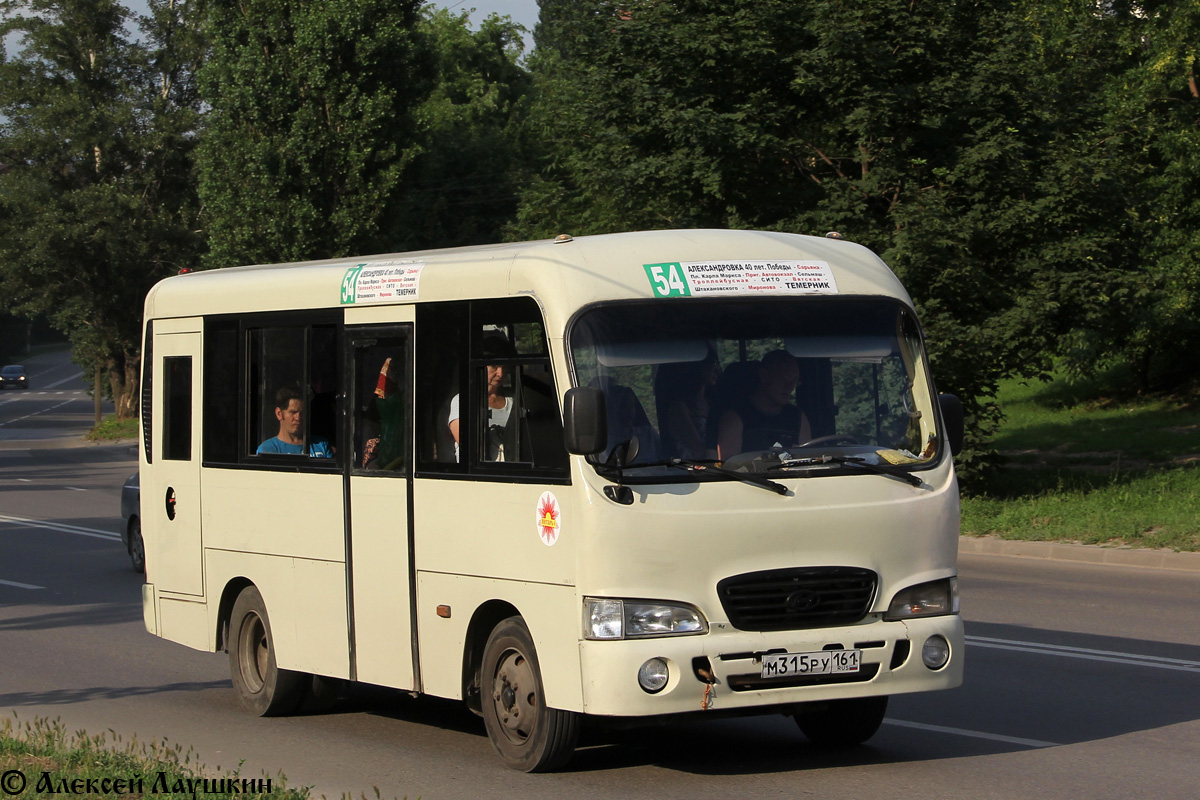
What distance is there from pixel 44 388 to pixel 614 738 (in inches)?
4077

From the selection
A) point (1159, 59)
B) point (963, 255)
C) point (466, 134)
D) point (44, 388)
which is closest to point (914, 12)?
point (963, 255)

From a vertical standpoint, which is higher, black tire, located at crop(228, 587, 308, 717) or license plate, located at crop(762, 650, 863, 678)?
license plate, located at crop(762, 650, 863, 678)

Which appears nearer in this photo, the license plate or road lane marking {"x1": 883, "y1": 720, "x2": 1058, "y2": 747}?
the license plate

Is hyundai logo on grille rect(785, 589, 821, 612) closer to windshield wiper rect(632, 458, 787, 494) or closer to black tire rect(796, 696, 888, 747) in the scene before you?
Answer: windshield wiper rect(632, 458, 787, 494)

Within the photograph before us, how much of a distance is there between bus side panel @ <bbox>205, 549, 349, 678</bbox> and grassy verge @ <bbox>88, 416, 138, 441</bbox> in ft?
150

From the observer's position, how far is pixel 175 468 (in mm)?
9906

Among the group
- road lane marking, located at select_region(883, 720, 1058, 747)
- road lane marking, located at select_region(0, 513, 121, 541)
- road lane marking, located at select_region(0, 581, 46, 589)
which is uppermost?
road lane marking, located at select_region(883, 720, 1058, 747)

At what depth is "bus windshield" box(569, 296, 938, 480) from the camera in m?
6.71

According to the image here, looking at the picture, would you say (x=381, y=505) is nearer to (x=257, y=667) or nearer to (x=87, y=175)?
(x=257, y=667)

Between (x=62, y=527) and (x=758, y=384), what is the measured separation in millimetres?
18339

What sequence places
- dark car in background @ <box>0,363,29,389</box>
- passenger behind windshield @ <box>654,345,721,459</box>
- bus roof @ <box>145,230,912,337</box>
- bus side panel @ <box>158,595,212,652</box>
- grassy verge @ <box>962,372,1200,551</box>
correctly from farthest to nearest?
dark car in background @ <box>0,363,29,389</box>
grassy verge @ <box>962,372,1200,551</box>
bus side panel @ <box>158,595,212,652</box>
bus roof @ <box>145,230,912,337</box>
passenger behind windshield @ <box>654,345,721,459</box>

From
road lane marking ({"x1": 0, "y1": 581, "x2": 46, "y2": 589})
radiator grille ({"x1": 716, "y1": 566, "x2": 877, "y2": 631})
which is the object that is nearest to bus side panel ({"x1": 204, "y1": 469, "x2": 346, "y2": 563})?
radiator grille ({"x1": 716, "y1": 566, "x2": 877, "y2": 631})

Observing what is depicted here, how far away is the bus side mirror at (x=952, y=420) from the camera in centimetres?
737

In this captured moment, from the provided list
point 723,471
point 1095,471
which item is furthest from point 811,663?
point 1095,471
